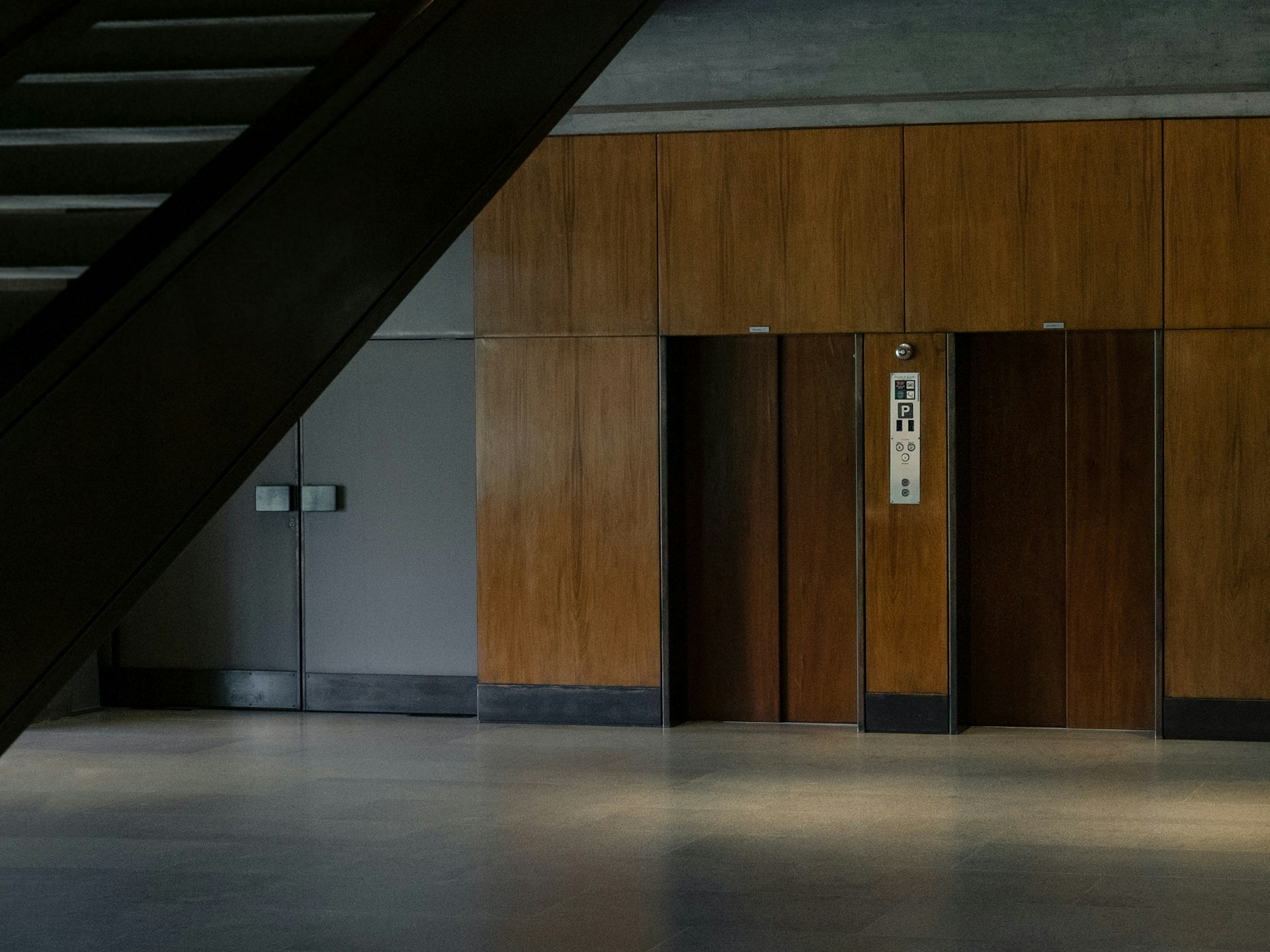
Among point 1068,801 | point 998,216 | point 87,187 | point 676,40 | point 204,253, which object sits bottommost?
point 1068,801

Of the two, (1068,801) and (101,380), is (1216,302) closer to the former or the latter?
(1068,801)

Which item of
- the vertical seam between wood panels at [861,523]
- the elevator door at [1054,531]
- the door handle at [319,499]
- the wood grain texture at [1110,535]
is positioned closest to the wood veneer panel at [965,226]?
the elevator door at [1054,531]

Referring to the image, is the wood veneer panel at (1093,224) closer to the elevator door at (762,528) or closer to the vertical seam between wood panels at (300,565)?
the elevator door at (762,528)

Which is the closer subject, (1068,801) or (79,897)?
→ (79,897)

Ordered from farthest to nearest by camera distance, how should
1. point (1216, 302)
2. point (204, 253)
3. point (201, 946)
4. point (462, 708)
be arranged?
point (462, 708)
point (1216, 302)
point (201, 946)
point (204, 253)

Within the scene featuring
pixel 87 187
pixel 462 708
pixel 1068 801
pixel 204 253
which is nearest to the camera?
pixel 204 253

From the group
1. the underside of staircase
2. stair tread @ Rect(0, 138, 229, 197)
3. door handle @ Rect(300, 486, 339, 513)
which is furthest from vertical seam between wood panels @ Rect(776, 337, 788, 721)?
stair tread @ Rect(0, 138, 229, 197)

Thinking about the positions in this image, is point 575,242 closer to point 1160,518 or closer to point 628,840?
point 1160,518

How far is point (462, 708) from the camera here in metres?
10.7

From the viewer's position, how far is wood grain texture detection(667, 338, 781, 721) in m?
10.4

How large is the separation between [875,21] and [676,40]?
48.0 inches

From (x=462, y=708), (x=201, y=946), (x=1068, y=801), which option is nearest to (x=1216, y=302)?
(x=1068, y=801)

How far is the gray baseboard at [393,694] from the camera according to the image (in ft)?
35.2

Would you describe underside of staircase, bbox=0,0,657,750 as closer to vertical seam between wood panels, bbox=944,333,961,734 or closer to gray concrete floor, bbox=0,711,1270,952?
gray concrete floor, bbox=0,711,1270,952
